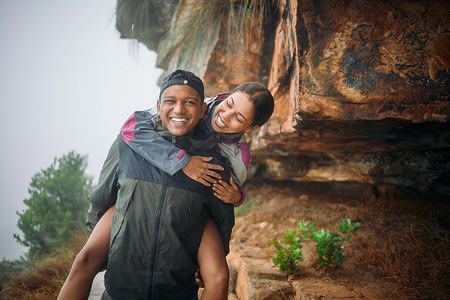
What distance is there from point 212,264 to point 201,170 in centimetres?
65

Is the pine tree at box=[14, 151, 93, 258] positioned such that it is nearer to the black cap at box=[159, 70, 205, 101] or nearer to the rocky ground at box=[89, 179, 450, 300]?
the rocky ground at box=[89, 179, 450, 300]

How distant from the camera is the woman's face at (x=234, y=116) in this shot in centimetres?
188

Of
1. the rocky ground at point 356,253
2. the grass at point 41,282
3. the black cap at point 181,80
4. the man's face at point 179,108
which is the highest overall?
the black cap at point 181,80

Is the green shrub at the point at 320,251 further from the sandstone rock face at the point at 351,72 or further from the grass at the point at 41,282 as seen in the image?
the grass at the point at 41,282

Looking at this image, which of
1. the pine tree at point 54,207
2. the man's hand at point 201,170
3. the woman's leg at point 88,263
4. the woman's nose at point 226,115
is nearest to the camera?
the woman's leg at point 88,263

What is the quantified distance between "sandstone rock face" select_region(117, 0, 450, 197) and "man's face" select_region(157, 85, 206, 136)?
92cm

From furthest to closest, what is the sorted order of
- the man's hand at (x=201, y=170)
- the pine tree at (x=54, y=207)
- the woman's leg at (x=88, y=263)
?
the pine tree at (x=54, y=207) → the man's hand at (x=201, y=170) → the woman's leg at (x=88, y=263)

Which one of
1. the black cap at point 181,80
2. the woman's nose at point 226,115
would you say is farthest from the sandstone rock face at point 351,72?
the black cap at point 181,80

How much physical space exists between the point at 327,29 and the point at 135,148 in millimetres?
1850

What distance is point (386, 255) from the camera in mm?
2260

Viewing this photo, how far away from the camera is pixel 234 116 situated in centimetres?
189

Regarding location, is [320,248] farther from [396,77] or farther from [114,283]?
[114,283]

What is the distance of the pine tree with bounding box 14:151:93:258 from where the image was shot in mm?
4844

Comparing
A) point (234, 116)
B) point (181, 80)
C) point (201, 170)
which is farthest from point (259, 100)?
point (201, 170)
